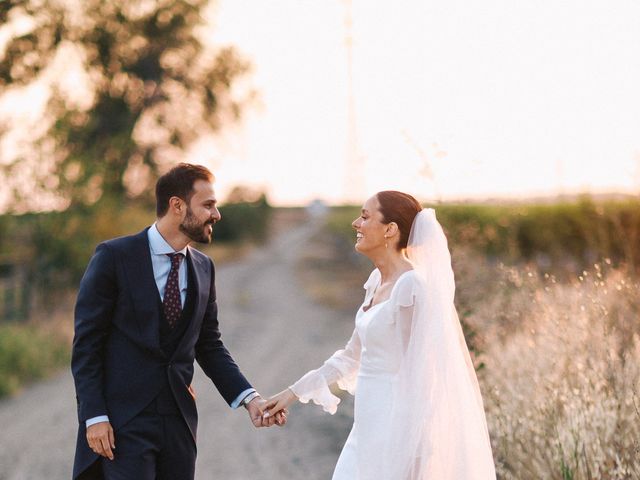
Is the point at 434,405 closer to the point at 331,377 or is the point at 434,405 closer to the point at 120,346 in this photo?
the point at 331,377

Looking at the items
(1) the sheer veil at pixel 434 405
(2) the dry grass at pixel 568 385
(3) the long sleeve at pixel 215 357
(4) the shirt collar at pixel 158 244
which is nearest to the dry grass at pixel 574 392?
(2) the dry grass at pixel 568 385

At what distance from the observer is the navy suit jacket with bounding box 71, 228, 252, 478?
4340mm

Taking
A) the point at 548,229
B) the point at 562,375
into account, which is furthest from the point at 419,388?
the point at 548,229

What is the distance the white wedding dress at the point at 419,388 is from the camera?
15.2ft

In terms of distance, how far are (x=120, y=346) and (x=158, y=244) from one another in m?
0.54

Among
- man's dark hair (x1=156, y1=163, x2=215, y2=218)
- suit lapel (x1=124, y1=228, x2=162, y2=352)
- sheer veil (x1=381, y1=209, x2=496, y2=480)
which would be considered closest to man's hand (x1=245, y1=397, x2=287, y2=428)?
sheer veil (x1=381, y1=209, x2=496, y2=480)

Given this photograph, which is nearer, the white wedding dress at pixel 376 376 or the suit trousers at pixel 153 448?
the suit trousers at pixel 153 448

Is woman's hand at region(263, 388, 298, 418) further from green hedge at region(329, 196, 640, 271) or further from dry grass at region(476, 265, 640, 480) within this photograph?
green hedge at region(329, 196, 640, 271)

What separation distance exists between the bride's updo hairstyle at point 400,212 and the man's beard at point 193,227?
92 cm

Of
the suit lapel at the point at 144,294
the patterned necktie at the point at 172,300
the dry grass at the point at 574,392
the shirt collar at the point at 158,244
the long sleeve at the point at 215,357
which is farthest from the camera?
the dry grass at the point at 574,392

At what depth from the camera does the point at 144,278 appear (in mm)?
4473

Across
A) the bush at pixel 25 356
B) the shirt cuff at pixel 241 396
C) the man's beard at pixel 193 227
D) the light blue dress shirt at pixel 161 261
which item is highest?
the man's beard at pixel 193 227

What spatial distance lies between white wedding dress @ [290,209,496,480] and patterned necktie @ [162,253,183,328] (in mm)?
958

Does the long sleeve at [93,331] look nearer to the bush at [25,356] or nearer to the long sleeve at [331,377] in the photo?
the long sleeve at [331,377]
